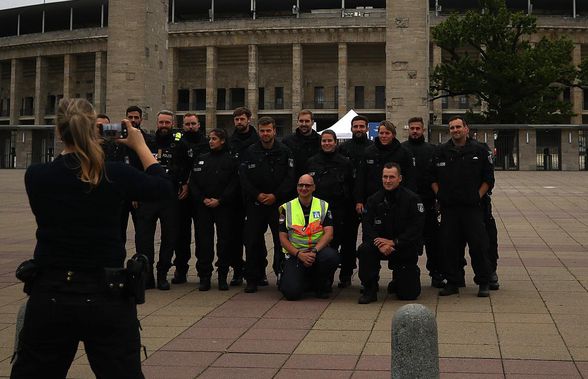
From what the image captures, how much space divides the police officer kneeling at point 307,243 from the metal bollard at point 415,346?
13.8 ft

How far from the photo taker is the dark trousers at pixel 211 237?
29.6ft

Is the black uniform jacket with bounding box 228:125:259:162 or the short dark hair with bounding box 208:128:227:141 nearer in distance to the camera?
the short dark hair with bounding box 208:128:227:141

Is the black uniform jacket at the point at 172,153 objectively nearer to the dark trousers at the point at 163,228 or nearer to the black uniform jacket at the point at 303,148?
→ the dark trousers at the point at 163,228

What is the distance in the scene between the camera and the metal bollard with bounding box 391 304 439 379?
4.02m

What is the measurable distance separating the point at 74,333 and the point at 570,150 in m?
45.5

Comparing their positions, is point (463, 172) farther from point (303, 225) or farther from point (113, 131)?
point (113, 131)

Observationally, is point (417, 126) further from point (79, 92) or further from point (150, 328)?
point (79, 92)

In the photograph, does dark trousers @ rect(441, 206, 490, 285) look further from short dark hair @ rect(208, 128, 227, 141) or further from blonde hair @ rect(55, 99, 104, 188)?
blonde hair @ rect(55, 99, 104, 188)

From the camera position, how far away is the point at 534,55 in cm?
4472

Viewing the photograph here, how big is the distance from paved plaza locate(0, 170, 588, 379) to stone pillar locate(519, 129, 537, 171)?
114ft

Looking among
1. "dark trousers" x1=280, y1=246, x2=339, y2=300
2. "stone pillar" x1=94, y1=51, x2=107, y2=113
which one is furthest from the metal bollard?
Result: "stone pillar" x1=94, y1=51, x2=107, y2=113

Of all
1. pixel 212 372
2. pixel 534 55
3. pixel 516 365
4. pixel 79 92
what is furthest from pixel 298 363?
pixel 79 92

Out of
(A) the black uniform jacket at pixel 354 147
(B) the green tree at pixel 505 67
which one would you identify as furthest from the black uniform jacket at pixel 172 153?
(B) the green tree at pixel 505 67

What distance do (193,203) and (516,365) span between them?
5.08 m
